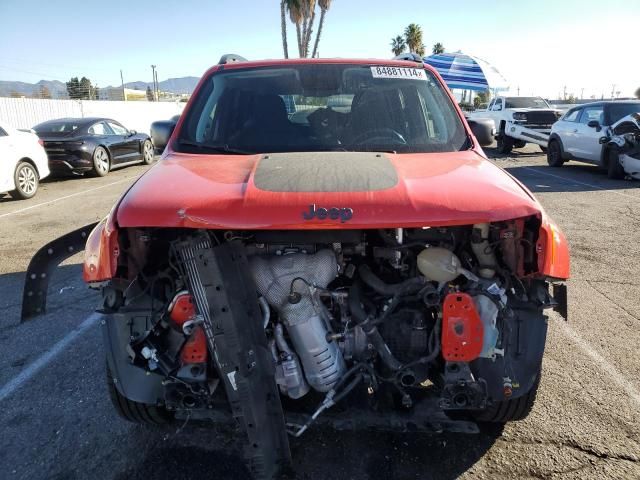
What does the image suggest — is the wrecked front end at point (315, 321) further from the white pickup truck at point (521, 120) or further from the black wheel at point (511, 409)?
the white pickup truck at point (521, 120)

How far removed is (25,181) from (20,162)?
15.3 inches

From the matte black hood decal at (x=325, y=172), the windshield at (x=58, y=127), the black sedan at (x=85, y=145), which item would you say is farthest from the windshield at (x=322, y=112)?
the windshield at (x=58, y=127)

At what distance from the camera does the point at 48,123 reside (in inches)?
511

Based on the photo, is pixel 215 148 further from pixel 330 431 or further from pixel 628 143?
pixel 628 143

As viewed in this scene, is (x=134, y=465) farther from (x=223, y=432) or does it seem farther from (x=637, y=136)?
(x=637, y=136)

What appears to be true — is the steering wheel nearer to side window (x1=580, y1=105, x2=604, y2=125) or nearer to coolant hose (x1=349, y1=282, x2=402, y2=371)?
coolant hose (x1=349, y1=282, x2=402, y2=371)

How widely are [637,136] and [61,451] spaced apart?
1196 centimetres

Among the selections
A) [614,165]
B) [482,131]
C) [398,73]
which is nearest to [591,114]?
[614,165]

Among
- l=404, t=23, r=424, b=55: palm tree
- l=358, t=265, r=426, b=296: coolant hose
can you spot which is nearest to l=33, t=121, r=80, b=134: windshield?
l=358, t=265, r=426, b=296: coolant hose

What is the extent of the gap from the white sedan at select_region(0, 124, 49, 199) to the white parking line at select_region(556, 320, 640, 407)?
9.72 metres

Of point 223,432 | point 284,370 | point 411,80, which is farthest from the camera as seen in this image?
point 411,80

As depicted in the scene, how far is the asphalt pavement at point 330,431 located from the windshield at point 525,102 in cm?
1556

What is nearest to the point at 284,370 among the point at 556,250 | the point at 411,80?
the point at 556,250

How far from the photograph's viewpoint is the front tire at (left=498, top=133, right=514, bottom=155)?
17625 mm
